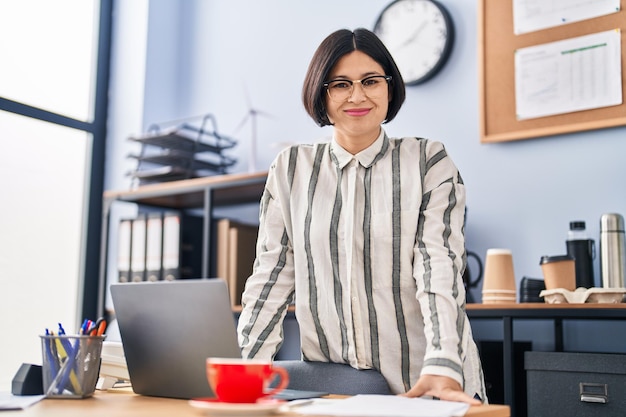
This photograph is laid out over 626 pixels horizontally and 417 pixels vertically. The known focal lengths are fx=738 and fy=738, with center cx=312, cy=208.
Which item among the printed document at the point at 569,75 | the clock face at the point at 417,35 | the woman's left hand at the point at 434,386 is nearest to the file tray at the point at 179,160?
the clock face at the point at 417,35

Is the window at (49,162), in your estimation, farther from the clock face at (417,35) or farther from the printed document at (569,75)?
the printed document at (569,75)

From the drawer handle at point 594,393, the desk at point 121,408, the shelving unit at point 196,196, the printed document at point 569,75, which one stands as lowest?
the drawer handle at point 594,393

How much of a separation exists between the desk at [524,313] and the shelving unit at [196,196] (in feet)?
3.40

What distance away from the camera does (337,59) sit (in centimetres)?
158

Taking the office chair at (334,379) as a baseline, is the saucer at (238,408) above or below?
above

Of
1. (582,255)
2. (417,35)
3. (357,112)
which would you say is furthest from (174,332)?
(417,35)

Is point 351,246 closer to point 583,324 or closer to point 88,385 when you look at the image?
point 88,385

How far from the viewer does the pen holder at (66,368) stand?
1248 mm

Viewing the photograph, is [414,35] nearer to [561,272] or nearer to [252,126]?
[252,126]

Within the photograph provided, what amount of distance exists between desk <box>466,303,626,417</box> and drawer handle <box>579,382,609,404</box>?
0.63ft

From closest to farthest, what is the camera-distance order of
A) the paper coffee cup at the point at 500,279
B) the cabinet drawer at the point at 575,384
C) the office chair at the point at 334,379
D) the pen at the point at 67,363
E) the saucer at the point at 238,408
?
the saucer at the point at 238,408, the pen at the point at 67,363, the office chair at the point at 334,379, the cabinet drawer at the point at 575,384, the paper coffee cup at the point at 500,279

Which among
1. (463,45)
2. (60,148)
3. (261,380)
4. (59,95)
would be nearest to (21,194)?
(60,148)

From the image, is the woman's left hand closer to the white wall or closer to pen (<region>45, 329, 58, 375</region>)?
pen (<region>45, 329, 58, 375</region>)

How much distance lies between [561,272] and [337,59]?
3.44 feet
